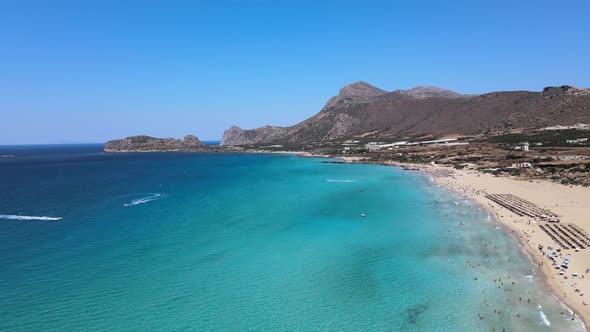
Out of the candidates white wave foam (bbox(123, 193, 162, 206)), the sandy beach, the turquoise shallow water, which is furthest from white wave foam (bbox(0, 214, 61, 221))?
the sandy beach

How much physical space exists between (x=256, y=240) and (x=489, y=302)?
26.6 m

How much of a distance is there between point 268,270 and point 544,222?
37.7 meters

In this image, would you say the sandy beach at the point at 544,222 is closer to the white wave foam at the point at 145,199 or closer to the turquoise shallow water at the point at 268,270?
the turquoise shallow water at the point at 268,270

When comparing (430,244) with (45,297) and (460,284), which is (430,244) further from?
(45,297)

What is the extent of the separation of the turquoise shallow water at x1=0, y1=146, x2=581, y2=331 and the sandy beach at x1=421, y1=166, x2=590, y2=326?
1449mm

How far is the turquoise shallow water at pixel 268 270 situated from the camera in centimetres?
2594

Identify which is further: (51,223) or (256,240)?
(51,223)

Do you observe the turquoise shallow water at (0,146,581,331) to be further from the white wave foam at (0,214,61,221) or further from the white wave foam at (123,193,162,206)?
the white wave foam at (123,193,162,206)

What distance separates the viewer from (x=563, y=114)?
178 m

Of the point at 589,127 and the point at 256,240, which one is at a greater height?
the point at 589,127

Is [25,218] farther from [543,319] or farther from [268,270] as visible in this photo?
[543,319]

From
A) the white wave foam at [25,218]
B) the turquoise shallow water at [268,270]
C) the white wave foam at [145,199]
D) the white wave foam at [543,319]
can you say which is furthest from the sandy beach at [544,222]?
the white wave foam at [25,218]

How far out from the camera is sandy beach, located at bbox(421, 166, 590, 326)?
2846 cm

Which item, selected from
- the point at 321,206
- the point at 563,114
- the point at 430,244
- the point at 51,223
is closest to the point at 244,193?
the point at 321,206
